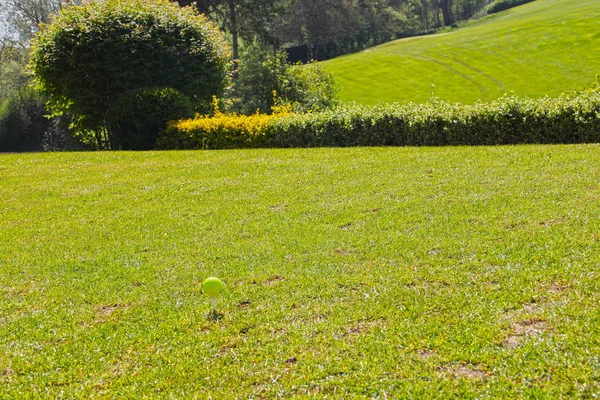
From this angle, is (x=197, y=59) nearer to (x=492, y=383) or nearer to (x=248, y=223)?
(x=248, y=223)

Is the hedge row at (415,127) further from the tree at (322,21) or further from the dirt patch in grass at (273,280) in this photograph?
the tree at (322,21)

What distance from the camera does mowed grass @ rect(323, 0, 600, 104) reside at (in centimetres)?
3300

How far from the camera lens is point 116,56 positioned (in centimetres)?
1700

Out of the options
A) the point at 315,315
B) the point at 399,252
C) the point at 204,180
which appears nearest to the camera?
the point at 315,315

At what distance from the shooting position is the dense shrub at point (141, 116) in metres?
16.1

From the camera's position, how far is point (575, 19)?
40.3 metres

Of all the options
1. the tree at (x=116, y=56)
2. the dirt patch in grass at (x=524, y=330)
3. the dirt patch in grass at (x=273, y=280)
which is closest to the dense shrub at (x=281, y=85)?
the tree at (x=116, y=56)

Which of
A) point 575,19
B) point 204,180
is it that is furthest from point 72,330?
point 575,19

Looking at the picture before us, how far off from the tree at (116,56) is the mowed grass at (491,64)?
1740cm

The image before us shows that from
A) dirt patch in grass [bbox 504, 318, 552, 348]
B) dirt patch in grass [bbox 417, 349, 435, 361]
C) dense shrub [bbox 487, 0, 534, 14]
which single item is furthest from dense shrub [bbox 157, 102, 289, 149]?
dense shrub [bbox 487, 0, 534, 14]

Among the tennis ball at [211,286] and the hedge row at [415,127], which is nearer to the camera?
the tennis ball at [211,286]

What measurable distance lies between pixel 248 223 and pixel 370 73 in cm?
3593

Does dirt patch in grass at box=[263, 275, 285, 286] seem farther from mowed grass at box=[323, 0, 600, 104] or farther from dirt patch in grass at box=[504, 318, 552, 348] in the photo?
mowed grass at box=[323, 0, 600, 104]

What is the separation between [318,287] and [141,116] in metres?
12.6
